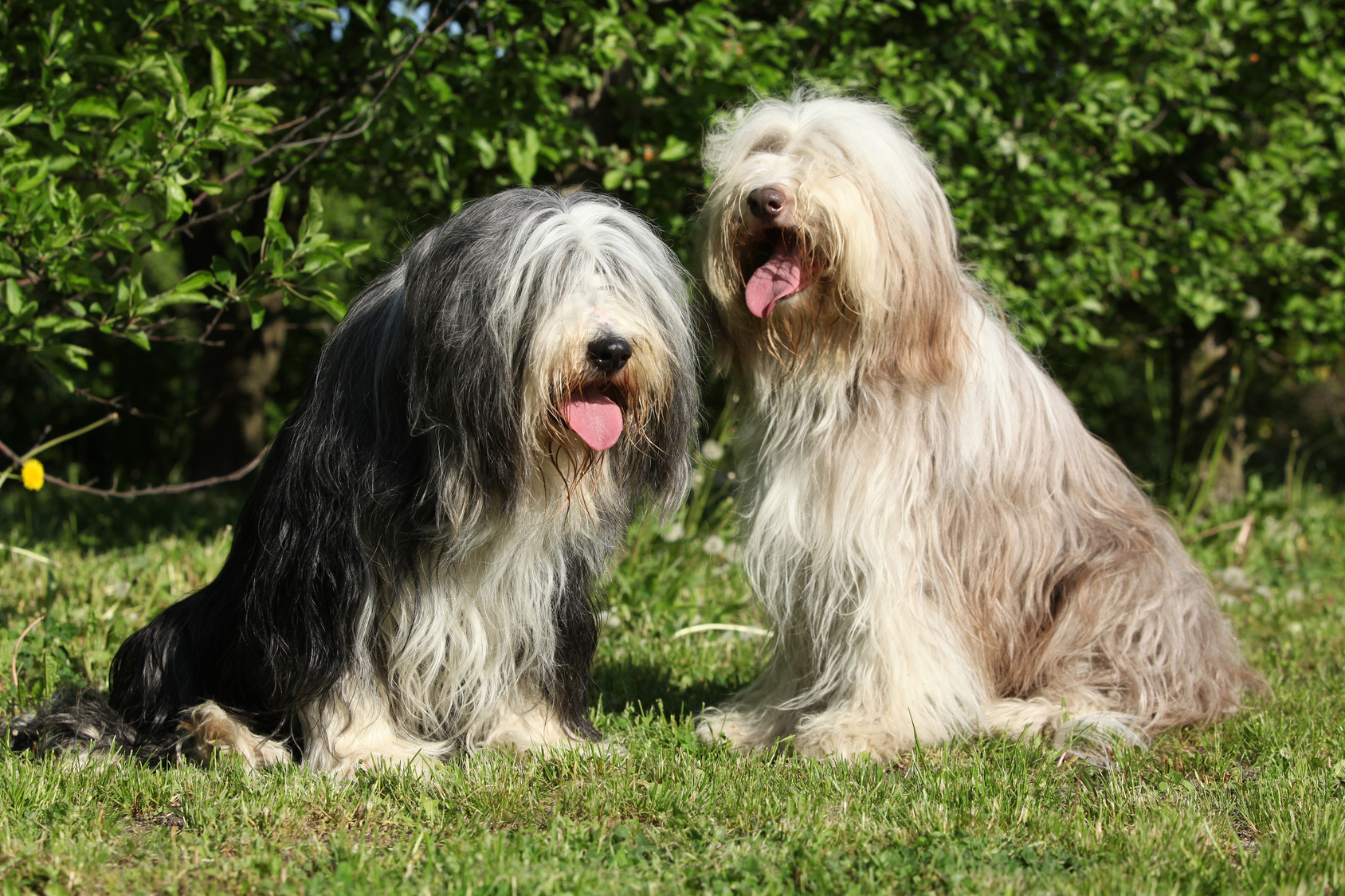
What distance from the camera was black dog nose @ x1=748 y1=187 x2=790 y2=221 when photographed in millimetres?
2852

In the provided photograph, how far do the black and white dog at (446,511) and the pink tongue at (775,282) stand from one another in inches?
8.8

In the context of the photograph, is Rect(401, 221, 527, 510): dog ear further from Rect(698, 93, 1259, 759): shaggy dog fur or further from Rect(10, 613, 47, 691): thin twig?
Rect(10, 613, 47, 691): thin twig

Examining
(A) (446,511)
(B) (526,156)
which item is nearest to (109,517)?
(B) (526,156)

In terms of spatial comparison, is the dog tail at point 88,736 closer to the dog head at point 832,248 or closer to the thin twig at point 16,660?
the thin twig at point 16,660

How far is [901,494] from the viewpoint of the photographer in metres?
3.10

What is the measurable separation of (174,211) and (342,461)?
1.31 meters

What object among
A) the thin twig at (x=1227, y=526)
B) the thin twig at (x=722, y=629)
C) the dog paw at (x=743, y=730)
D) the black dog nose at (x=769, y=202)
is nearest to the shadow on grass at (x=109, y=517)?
the thin twig at (x=722, y=629)

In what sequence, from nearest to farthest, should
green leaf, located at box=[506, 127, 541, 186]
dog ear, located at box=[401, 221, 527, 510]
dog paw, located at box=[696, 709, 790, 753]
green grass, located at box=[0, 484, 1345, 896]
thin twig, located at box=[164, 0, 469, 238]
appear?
1. green grass, located at box=[0, 484, 1345, 896]
2. dog ear, located at box=[401, 221, 527, 510]
3. dog paw, located at box=[696, 709, 790, 753]
4. thin twig, located at box=[164, 0, 469, 238]
5. green leaf, located at box=[506, 127, 541, 186]

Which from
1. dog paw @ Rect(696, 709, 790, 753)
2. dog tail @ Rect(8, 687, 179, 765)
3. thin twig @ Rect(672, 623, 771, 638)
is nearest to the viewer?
dog tail @ Rect(8, 687, 179, 765)

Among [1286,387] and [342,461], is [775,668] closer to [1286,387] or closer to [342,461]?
[342,461]

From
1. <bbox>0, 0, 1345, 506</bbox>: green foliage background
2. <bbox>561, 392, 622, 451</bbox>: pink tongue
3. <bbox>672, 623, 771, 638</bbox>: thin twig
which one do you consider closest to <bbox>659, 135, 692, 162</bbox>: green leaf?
<bbox>0, 0, 1345, 506</bbox>: green foliage background

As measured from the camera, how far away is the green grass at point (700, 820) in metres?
2.23

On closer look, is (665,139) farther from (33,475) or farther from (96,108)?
(33,475)

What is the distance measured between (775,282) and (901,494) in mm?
665
